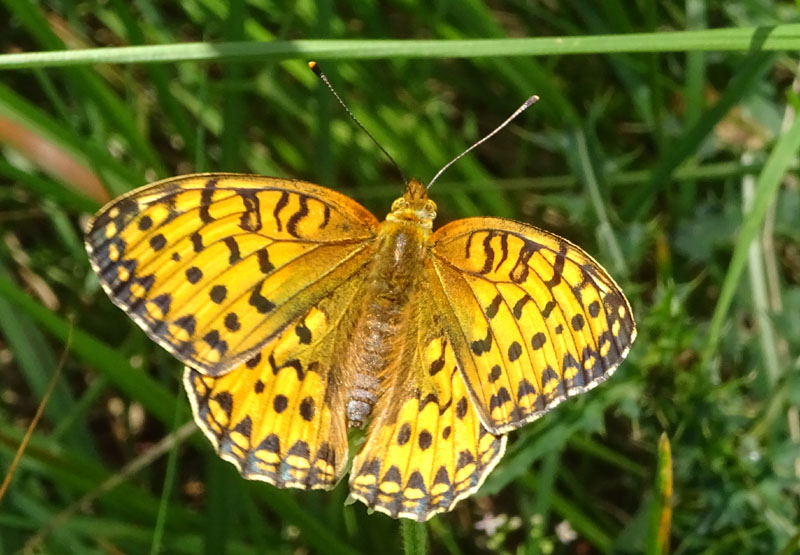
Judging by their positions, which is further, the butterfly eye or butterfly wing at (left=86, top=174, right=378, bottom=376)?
the butterfly eye

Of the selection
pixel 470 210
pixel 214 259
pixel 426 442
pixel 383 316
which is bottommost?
pixel 470 210

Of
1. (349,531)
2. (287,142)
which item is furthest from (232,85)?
(349,531)

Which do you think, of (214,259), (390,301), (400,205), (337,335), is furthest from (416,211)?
(214,259)

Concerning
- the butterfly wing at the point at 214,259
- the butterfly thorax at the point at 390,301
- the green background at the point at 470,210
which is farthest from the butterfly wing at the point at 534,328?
the butterfly wing at the point at 214,259

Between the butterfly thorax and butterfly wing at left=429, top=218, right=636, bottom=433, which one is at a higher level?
the butterfly thorax

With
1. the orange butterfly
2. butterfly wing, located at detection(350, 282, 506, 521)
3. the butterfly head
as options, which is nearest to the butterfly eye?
the butterfly head

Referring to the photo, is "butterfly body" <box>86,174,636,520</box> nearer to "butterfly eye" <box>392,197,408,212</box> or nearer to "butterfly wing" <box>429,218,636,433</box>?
"butterfly wing" <box>429,218,636,433</box>

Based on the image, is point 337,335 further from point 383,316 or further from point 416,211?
point 416,211
